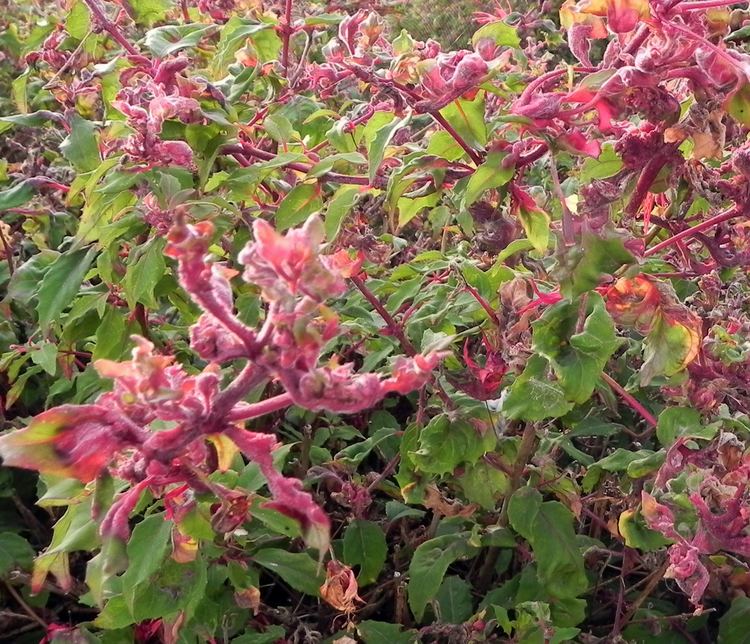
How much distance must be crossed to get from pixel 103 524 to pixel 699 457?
2.44 feet

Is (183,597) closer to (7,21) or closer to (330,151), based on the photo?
(330,151)

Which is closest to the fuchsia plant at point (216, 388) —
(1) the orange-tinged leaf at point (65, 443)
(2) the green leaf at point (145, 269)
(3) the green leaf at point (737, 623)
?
(1) the orange-tinged leaf at point (65, 443)

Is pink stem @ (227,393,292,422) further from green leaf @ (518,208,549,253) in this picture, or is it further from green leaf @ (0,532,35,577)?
green leaf @ (0,532,35,577)

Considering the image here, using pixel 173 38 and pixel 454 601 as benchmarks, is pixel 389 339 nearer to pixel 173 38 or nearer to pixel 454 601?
pixel 454 601

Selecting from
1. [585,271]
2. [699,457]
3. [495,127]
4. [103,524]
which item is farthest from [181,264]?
[699,457]

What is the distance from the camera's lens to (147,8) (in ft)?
4.81

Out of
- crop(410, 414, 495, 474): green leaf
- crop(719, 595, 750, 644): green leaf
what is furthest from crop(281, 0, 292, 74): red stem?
crop(719, 595, 750, 644): green leaf

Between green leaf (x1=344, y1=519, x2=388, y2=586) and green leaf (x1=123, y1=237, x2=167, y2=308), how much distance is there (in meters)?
0.51

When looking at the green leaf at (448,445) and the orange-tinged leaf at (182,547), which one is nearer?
the orange-tinged leaf at (182,547)

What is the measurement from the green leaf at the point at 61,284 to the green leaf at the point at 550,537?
2.26 feet

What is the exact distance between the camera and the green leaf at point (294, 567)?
1.12 m

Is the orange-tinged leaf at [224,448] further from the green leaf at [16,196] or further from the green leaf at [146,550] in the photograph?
the green leaf at [16,196]

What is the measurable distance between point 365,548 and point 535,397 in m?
0.50

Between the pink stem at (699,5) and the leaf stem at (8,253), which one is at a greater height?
the pink stem at (699,5)
